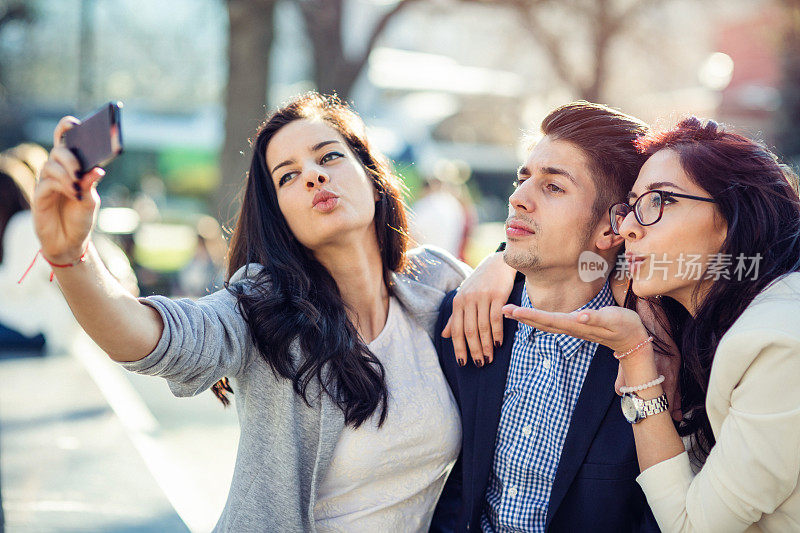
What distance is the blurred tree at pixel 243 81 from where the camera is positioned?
907 centimetres

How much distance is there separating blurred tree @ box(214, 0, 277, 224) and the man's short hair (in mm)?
6796

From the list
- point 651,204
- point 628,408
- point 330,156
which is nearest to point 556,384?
point 628,408

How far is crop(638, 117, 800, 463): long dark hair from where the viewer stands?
2.10 meters

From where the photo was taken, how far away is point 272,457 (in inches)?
95.3

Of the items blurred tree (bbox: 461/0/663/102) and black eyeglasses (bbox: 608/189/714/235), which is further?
blurred tree (bbox: 461/0/663/102)

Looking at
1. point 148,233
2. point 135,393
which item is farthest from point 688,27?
point 135,393

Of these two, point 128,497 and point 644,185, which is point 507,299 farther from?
point 128,497

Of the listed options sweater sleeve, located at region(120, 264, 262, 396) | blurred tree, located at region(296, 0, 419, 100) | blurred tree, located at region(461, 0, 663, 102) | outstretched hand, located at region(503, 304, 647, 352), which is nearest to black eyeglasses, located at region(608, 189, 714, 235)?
outstretched hand, located at region(503, 304, 647, 352)

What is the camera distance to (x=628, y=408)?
7.31 ft

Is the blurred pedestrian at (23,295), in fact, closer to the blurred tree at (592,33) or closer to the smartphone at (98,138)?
the smartphone at (98,138)

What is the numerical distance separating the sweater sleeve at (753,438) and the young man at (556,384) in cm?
43

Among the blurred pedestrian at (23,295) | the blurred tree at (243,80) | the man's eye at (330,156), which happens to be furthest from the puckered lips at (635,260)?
the blurred tree at (243,80)

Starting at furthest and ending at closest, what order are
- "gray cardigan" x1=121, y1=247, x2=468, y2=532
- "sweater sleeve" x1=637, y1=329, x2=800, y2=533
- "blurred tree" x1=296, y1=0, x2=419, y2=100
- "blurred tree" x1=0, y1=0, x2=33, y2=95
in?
Result: 1. "blurred tree" x1=0, y1=0, x2=33, y2=95
2. "blurred tree" x1=296, y1=0, x2=419, y2=100
3. "gray cardigan" x1=121, y1=247, x2=468, y2=532
4. "sweater sleeve" x1=637, y1=329, x2=800, y2=533

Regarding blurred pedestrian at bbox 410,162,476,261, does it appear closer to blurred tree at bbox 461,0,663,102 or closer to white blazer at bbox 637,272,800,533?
blurred tree at bbox 461,0,663,102
